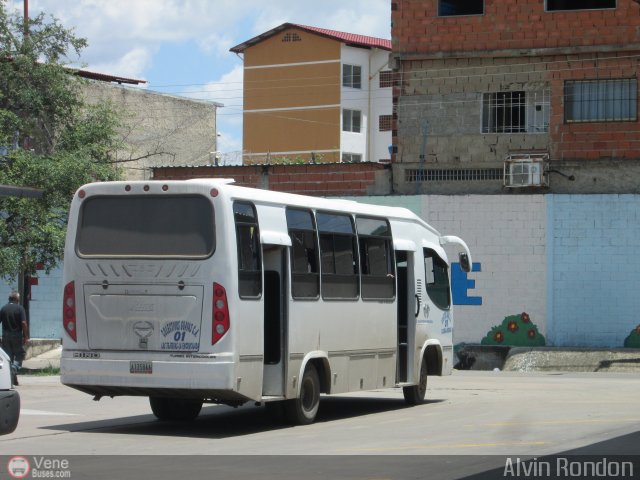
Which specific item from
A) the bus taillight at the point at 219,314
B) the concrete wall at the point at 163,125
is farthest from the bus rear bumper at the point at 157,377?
the concrete wall at the point at 163,125

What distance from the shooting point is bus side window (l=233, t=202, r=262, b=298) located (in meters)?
14.5

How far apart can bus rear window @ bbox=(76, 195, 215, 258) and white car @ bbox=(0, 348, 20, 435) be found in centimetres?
348

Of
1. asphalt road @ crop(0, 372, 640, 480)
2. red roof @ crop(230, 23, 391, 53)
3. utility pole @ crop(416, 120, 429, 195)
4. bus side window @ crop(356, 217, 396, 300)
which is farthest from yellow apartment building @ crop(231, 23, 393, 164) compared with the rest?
bus side window @ crop(356, 217, 396, 300)

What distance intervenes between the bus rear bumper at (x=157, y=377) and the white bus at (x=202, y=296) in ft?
0.05

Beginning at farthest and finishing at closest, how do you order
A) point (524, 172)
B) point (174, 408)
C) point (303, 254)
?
point (524, 172) < point (174, 408) < point (303, 254)

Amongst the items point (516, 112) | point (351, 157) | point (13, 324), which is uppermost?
point (351, 157)

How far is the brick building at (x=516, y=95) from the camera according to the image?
31641mm

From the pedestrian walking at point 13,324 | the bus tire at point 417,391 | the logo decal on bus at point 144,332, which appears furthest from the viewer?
the pedestrian walking at point 13,324

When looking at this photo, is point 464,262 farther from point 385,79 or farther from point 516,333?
point 385,79

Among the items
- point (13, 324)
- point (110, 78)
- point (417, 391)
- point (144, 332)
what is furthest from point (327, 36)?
point (144, 332)

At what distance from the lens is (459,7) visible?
110ft

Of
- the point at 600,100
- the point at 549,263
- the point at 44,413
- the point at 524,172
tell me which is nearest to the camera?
the point at 44,413

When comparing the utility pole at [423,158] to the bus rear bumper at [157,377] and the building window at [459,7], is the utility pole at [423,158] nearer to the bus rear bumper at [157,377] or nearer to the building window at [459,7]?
the building window at [459,7]

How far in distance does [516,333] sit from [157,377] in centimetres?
1847
